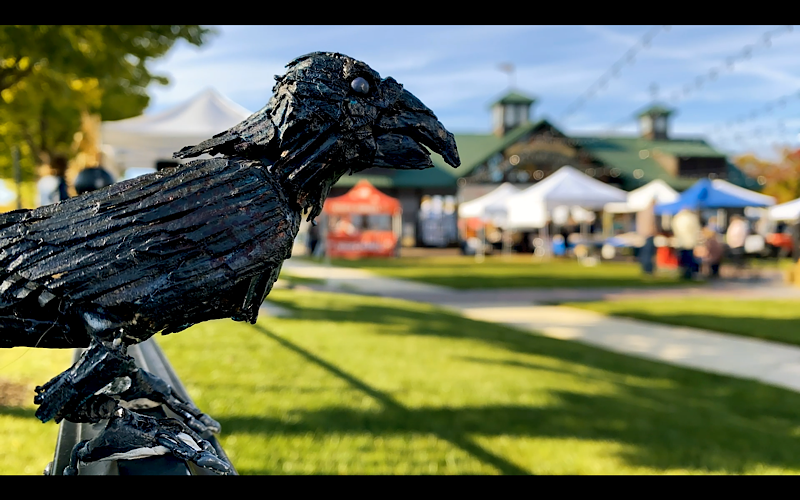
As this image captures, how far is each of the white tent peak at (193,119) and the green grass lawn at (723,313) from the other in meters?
6.15

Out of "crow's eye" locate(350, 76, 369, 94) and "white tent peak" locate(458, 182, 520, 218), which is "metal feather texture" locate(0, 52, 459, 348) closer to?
"crow's eye" locate(350, 76, 369, 94)

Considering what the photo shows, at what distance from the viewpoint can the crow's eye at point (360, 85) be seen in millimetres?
1093

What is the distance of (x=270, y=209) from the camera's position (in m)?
1.04

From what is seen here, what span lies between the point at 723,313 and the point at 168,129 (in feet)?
28.1

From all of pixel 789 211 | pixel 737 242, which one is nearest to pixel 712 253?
pixel 737 242

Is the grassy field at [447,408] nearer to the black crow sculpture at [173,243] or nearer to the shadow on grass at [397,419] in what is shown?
the shadow on grass at [397,419]

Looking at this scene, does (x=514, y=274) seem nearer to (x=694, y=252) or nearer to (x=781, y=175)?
(x=694, y=252)

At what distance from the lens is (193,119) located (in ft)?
29.0
